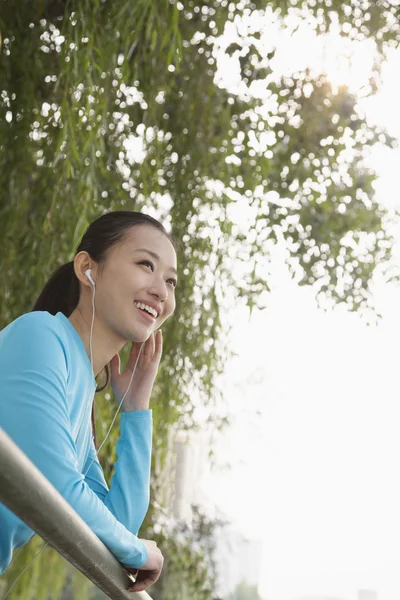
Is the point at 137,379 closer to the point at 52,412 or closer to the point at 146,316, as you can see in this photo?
the point at 146,316

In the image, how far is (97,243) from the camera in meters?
1.26

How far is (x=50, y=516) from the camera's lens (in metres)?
0.59

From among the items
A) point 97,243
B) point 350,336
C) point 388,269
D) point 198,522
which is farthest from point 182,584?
point 97,243

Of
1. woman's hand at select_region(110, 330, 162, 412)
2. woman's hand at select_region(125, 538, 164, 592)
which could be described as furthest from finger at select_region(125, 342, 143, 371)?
woman's hand at select_region(125, 538, 164, 592)

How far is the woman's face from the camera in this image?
3.84ft

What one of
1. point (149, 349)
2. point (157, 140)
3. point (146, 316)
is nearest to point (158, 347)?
point (149, 349)

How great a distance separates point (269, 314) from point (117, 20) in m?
3.20

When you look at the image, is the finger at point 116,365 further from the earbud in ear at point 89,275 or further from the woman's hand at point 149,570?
the woman's hand at point 149,570

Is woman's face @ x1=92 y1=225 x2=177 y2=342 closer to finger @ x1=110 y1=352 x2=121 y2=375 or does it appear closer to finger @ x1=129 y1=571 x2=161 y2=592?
finger @ x1=110 y1=352 x2=121 y2=375

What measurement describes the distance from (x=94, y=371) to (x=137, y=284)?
0.42 ft

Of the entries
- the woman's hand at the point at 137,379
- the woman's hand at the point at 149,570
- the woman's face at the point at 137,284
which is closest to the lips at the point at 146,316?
the woman's face at the point at 137,284

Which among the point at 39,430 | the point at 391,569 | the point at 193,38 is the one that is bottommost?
the point at 39,430

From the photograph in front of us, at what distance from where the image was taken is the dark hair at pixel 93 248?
4.12ft

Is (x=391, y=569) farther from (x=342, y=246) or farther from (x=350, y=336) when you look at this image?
(x=342, y=246)
